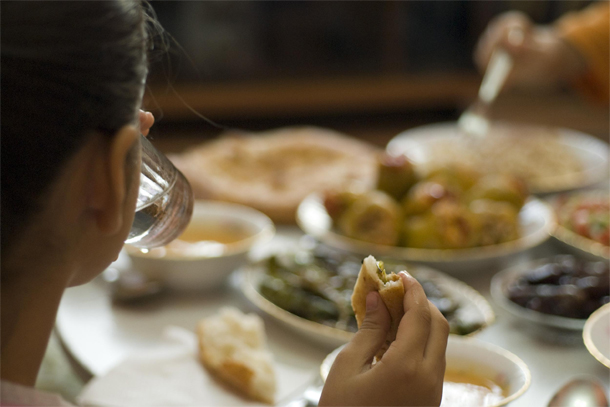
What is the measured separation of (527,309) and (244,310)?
1.79 feet

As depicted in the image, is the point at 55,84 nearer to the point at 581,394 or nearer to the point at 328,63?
the point at 581,394

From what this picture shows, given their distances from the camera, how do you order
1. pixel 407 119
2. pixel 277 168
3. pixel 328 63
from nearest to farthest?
pixel 277 168
pixel 328 63
pixel 407 119

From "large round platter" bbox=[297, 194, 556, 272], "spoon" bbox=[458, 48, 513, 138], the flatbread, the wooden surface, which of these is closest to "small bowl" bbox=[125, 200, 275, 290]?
"large round platter" bbox=[297, 194, 556, 272]

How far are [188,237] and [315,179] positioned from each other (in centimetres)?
59

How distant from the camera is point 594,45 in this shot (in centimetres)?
239

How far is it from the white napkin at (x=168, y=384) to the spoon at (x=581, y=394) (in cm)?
38

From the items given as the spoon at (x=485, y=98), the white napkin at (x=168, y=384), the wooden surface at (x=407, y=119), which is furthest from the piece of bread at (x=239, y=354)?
the wooden surface at (x=407, y=119)

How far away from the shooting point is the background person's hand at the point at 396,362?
62 centimetres

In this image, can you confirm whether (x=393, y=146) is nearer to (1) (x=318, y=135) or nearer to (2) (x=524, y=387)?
(1) (x=318, y=135)

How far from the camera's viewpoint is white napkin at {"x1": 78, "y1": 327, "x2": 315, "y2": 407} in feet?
3.05

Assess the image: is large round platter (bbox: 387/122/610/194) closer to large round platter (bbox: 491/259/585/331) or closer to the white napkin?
large round platter (bbox: 491/259/585/331)

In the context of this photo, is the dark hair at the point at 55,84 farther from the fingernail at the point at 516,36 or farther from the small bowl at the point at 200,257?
the fingernail at the point at 516,36

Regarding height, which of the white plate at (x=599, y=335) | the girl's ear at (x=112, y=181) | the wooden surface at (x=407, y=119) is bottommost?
the wooden surface at (x=407, y=119)

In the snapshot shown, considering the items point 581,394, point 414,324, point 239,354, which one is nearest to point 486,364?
point 581,394
